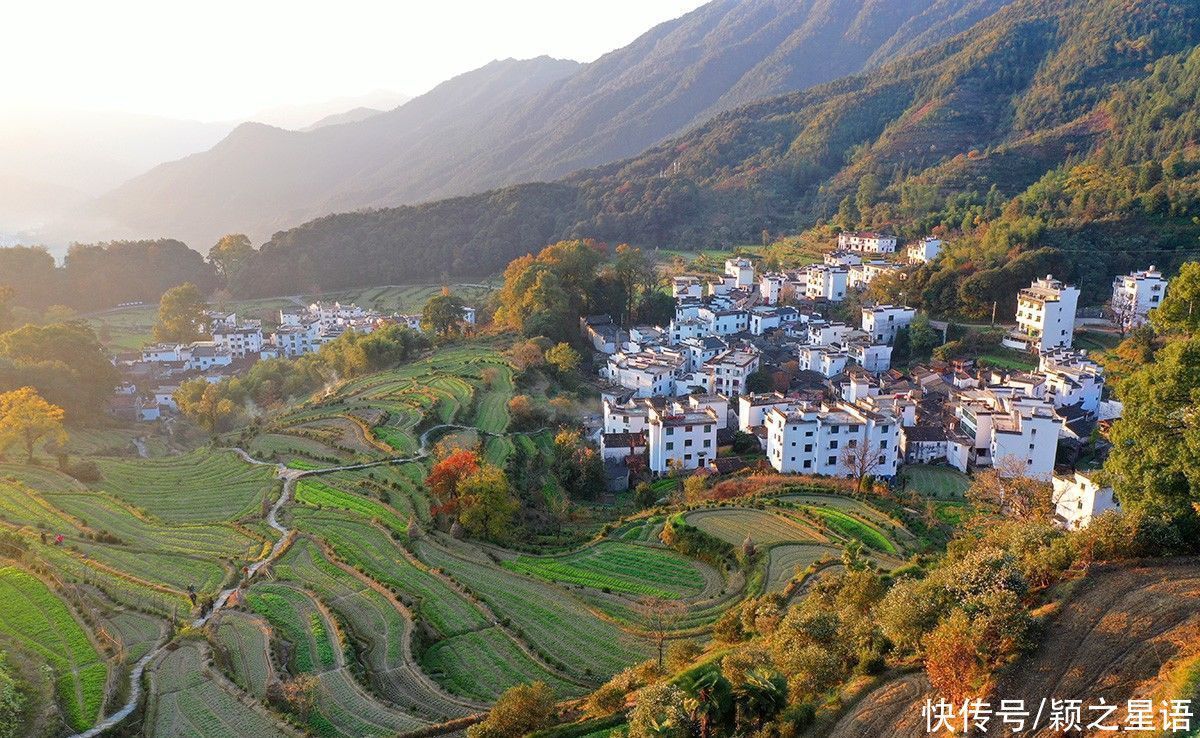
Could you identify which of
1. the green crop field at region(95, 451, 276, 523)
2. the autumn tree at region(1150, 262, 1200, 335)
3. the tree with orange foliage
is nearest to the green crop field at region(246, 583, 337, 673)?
the tree with orange foliage

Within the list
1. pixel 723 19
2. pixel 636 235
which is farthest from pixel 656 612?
pixel 723 19

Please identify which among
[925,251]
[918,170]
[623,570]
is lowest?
[623,570]

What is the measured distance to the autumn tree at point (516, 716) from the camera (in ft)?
40.4

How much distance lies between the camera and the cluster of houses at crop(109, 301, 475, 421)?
1832 inches

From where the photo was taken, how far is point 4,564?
17.7 m

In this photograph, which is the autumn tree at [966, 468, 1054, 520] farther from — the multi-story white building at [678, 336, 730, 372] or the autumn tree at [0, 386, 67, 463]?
the autumn tree at [0, 386, 67, 463]

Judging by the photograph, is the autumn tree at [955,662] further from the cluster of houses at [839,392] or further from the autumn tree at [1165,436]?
the cluster of houses at [839,392]

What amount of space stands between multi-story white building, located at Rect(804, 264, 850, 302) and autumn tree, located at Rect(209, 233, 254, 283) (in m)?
57.1

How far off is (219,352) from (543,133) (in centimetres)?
10511

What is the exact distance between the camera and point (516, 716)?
40.5ft

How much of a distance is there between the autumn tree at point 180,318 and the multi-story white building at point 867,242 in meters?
53.9

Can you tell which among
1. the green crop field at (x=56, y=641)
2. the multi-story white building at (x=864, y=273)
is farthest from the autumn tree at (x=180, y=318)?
the multi-story white building at (x=864, y=273)

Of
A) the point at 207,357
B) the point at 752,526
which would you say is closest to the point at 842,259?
the point at 752,526

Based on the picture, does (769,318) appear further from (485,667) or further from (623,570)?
(485,667)
